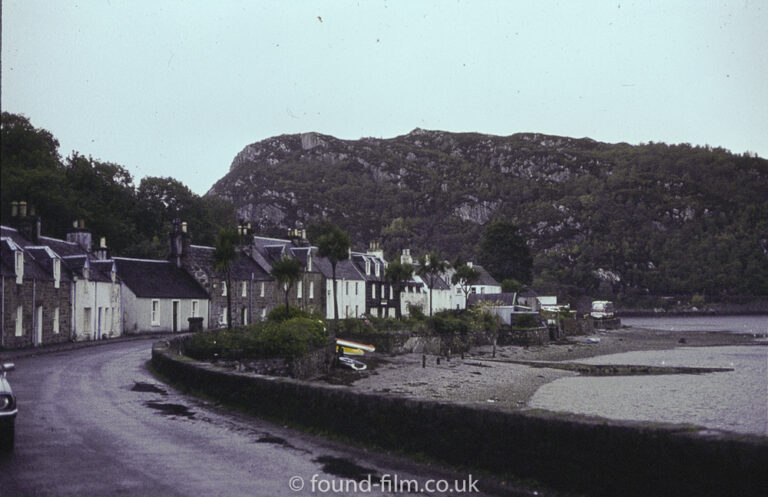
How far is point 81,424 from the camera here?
1428cm

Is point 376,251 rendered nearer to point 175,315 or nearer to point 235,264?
point 235,264

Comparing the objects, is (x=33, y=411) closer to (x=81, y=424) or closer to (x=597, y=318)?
(x=81, y=424)

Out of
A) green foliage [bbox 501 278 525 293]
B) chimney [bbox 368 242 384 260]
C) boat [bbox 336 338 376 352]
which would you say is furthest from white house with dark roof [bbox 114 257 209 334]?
green foliage [bbox 501 278 525 293]

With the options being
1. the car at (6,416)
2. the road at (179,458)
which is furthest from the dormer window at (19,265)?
the car at (6,416)

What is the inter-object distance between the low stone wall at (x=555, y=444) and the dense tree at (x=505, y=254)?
132 metres

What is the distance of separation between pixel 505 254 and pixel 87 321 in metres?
104

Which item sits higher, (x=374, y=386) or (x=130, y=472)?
(x=130, y=472)

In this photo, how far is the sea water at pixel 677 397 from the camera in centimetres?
3244

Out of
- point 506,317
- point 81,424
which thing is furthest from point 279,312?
point 506,317

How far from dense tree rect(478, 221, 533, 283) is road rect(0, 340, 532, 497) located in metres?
128

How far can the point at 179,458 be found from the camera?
1081 centimetres

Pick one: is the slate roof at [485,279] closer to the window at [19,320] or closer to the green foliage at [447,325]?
the green foliage at [447,325]

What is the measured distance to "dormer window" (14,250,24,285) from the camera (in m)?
Result: 38.9

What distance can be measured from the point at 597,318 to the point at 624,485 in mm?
136113
